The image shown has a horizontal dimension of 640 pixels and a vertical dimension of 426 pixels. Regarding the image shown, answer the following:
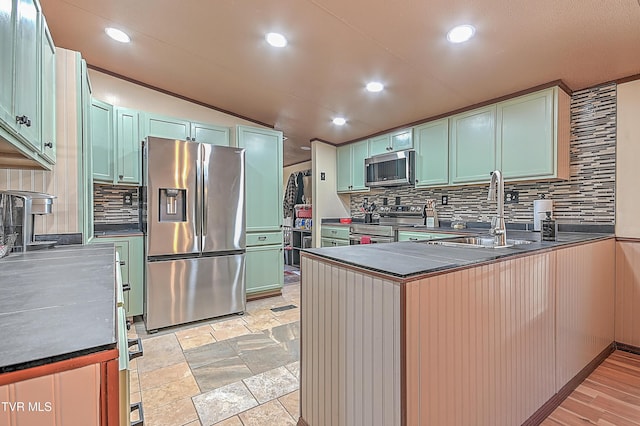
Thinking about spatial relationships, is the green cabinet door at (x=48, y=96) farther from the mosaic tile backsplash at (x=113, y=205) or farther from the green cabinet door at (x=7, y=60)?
the mosaic tile backsplash at (x=113, y=205)

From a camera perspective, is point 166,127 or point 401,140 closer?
point 166,127

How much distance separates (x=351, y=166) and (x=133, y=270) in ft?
10.7

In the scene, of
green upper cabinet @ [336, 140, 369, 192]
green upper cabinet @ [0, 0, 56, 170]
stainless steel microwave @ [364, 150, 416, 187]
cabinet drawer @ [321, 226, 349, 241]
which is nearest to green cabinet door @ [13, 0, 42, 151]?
green upper cabinet @ [0, 0, 56, 170]

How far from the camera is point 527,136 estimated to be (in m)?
2.75

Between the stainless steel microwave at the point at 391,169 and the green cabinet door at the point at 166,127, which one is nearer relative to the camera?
the green cabinet door at the point at 166,127

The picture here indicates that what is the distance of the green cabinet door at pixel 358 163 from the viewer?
15.0 ft

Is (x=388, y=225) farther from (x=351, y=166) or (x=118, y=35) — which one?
(x=118, y=35)

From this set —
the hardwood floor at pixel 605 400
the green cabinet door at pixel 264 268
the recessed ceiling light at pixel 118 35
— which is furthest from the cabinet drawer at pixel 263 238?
the hardwood floor at pixel 605 400

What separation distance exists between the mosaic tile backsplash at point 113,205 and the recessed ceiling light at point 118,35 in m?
1.48

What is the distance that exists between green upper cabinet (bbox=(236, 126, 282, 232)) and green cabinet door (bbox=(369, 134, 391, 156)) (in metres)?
1.41

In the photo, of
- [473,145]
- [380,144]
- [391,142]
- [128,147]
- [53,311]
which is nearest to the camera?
[53,311]

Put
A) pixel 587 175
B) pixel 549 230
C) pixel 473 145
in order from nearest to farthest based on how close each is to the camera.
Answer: pixel 549 230
pixel 587 175
pixel 473 145

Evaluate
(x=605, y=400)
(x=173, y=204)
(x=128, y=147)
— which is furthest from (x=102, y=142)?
(x=605, y=400)

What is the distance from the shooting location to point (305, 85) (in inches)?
118
